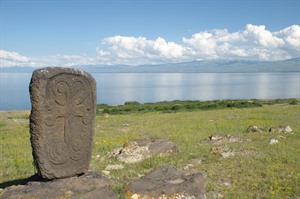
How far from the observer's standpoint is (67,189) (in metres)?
8.19

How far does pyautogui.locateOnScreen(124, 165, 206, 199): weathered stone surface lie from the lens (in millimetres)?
7648

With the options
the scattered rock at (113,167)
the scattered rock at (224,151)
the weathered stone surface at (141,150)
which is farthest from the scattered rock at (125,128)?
the scattered rock at (113,167)

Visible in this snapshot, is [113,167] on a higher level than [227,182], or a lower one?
lower

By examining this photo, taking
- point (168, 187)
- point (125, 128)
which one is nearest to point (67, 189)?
point (168, 187)

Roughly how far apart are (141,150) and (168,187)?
583 centimetres

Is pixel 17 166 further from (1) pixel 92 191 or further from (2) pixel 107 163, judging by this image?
(1) pixel 92 191

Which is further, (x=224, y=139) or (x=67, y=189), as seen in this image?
(x=224, y=139)

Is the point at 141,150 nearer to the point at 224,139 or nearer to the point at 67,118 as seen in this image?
the point at 224,139

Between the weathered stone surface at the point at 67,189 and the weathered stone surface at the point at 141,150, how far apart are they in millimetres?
3987

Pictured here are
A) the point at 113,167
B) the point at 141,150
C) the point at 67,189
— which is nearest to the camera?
the point at 67,189

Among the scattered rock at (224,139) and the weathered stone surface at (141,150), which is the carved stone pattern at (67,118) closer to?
the weathered stone surface at (141,150)

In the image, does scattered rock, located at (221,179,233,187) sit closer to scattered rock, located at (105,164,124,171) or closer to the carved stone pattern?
scattered rock, located at (105,164,124,171)

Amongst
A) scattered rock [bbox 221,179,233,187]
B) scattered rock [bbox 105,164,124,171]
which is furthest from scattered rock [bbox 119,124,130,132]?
scattered rock [bbox 221,179,233,187]

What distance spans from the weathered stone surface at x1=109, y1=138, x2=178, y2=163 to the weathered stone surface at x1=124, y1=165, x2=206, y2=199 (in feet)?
14.9
